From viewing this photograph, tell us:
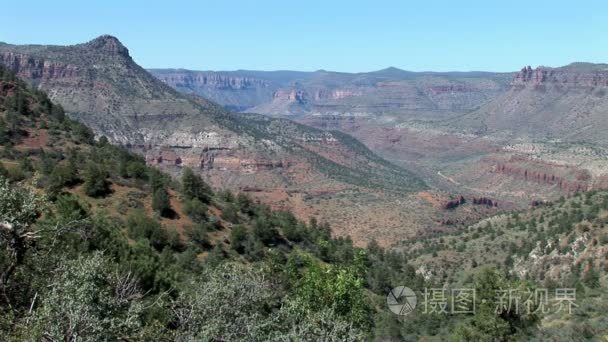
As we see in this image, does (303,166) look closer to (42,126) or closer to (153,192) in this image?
(42,126)

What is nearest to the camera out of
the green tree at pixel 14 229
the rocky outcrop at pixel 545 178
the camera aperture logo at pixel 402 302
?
the green tree at pixel 14 229

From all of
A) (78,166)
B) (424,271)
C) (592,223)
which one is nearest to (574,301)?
(592,223)

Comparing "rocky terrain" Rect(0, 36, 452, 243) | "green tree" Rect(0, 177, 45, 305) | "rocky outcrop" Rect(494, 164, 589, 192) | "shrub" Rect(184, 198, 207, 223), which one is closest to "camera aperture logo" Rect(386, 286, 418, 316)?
"shrub" Rect(184, 198, 207, 223)

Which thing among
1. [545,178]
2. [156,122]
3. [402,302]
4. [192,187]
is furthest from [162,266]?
[545,178]

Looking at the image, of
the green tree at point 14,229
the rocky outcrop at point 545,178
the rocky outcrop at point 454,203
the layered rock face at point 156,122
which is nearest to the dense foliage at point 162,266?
the green tree at point 14,229

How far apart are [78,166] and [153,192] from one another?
23.2ft

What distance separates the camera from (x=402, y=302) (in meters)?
44.5

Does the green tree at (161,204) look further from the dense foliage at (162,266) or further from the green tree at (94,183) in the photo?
the green tree at (94,183)

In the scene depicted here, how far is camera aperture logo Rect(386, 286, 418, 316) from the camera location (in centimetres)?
4262

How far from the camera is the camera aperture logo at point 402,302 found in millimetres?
42619

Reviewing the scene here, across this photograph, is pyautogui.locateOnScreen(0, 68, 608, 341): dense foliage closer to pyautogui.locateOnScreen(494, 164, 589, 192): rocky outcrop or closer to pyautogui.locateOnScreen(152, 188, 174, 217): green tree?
pyautogui.locateOnScreen(152, 188, 174, 217): green tree

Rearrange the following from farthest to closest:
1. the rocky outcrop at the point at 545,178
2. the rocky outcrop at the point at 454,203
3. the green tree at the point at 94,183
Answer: the rocky outcrop at the point at 545,178, the rocky outcrop at the point at 454,203, the green tree at the point at 94,183

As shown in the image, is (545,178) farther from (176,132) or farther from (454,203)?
(176,132)

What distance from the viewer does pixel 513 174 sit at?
169750 mm
